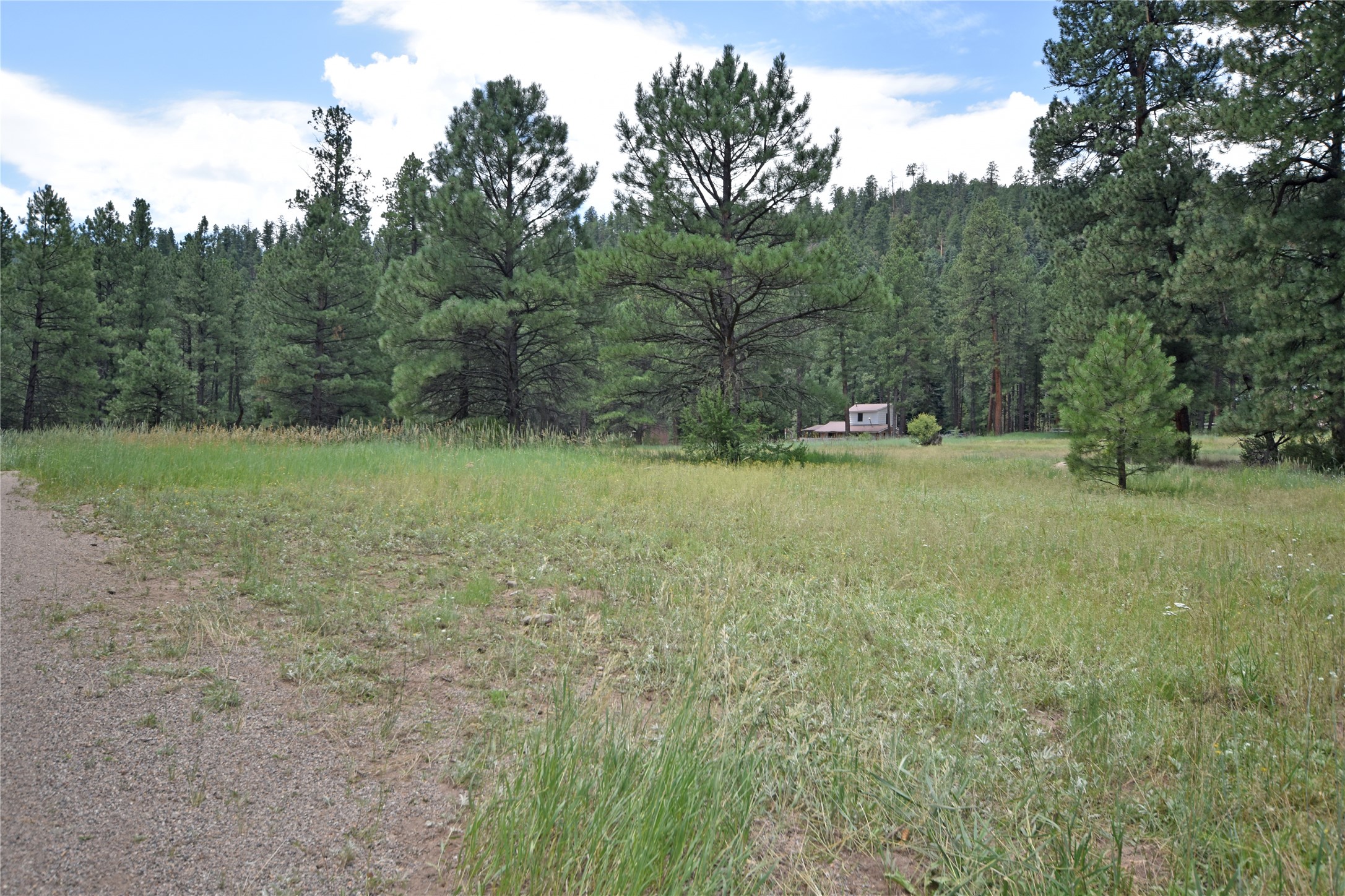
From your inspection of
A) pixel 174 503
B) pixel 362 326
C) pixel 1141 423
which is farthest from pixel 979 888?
pixel 362 326

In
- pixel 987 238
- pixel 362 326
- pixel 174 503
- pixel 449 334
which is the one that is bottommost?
pixel 174 503

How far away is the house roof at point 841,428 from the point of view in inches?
1927

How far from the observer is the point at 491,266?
1952cm

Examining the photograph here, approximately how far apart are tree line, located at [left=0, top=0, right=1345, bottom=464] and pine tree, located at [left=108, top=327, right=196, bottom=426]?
0.11m

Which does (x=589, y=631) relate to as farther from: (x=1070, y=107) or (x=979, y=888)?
(x=1070, y=107)

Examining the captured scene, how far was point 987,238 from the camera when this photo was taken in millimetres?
42281

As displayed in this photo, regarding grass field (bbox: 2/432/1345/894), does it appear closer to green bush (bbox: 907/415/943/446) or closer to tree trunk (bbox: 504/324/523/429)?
tree trunk (bbox: 504/324/523/429)

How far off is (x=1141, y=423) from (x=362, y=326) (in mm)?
26548

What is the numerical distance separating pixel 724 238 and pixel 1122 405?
387 inches

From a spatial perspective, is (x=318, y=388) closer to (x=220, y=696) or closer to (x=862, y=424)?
(x=220, y=696)

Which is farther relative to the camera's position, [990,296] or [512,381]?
[990,296]

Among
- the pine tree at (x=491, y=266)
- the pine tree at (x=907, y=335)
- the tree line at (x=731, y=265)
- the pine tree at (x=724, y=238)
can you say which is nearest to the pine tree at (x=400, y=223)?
the tree line at (x=731, y=265)

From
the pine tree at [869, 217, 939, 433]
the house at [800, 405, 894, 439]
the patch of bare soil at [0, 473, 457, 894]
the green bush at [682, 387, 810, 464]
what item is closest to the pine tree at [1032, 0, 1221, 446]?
the green bush at [682, 387, 810, 464]

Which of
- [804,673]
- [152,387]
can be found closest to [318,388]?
[152,387]
